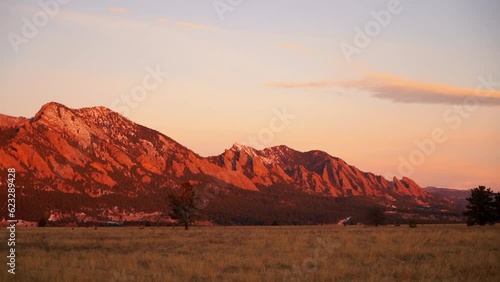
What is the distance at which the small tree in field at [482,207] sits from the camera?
239 feet

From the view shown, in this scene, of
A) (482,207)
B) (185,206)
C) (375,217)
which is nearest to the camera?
(482,207)

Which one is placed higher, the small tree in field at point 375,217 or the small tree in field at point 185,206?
the small tree in field at point 185,206

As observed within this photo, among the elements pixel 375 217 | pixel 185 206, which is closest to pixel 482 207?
pixel 375 217

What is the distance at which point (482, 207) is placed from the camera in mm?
73500

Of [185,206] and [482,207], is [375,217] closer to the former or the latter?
[482,207]

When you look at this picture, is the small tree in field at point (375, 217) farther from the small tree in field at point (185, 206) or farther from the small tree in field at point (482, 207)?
the small tree in field at point (185, 206)

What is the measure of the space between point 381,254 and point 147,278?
13131 mm

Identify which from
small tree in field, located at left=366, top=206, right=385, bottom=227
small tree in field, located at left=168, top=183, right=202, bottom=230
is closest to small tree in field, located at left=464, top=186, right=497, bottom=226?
small tree in field, located at left=366, top=206, right=385, bottom=227

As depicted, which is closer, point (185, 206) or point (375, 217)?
point (185, 206)

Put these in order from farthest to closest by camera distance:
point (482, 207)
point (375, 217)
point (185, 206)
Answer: point (375, 217), point (185, 206), point (482, 207)

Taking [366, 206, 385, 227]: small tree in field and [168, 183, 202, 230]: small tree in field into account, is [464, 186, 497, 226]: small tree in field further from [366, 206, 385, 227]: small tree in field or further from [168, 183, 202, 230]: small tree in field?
[168, 183, 202, 230]: small tree in field

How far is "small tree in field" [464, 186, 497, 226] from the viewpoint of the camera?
72.9 metres

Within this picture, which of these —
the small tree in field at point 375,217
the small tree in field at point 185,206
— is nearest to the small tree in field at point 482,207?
the small tree in field at point 375,217

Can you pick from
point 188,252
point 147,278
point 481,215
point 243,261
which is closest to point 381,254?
point 243,261
